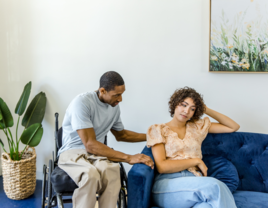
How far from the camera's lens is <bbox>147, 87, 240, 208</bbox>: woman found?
1530mm

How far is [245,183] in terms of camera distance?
199 centimetres

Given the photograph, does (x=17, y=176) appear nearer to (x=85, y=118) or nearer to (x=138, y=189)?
(x=85, y=118)

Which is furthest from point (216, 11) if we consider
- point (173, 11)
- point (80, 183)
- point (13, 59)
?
point (13, 59)

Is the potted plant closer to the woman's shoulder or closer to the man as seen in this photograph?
the man

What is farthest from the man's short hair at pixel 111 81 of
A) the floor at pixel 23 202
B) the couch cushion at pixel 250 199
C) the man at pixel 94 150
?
the floor at pixel 23 202

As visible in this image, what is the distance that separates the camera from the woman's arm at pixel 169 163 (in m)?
1.78

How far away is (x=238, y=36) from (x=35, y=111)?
2.19 metres

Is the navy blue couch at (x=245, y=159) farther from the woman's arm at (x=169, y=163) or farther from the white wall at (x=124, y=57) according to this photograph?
the white wall at (x=124, y=57)

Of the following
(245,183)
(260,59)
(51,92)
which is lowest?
(245,183)

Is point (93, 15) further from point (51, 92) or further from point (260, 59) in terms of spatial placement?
point (260, 59)

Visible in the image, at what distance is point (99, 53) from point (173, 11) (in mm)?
864

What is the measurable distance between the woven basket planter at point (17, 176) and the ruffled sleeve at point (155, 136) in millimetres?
1404

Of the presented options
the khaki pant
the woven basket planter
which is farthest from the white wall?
the khaki pant

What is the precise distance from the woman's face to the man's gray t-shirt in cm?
53
